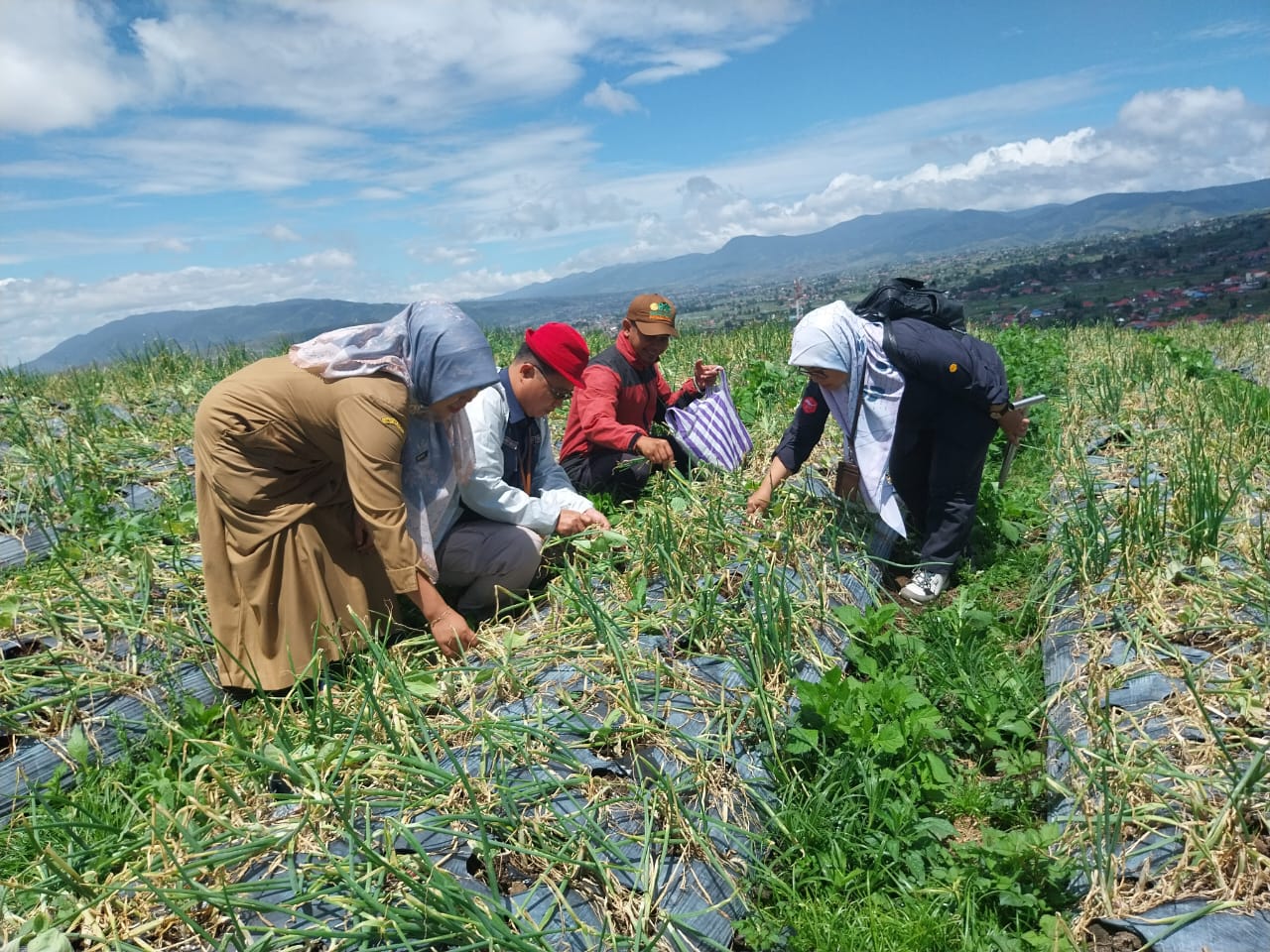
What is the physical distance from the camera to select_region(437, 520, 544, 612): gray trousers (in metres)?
3.22

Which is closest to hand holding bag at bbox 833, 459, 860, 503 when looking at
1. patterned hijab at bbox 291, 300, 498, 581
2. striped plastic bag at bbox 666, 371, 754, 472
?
striped plastic bag at bbox 666, 371, 754, 472

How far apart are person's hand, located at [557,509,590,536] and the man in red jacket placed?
28.8 inches

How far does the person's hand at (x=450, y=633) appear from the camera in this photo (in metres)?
2.70

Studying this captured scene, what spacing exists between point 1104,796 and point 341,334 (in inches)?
106

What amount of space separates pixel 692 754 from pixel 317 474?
1.75 metres

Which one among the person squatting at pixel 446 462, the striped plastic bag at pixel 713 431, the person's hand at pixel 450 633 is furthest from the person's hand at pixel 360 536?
the striped plastic bag at pixel 713 431

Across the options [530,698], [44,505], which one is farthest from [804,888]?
[44,505]

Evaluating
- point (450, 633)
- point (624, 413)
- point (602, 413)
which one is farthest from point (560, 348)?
point (624, 413)

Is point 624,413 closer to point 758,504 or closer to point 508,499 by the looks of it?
point 758,504

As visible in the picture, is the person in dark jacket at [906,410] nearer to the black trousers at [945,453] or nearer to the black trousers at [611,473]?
the black trousers at [945,453]

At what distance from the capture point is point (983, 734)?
2559 mm

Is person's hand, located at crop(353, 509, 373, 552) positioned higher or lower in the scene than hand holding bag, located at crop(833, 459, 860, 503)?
higher

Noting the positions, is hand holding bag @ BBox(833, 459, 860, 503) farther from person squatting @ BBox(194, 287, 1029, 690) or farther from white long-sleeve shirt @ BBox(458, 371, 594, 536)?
white long-sleeve shirt @ BBox(458, 371, 594, 536)

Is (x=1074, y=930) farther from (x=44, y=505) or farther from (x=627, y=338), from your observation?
(x=44, y=505)
